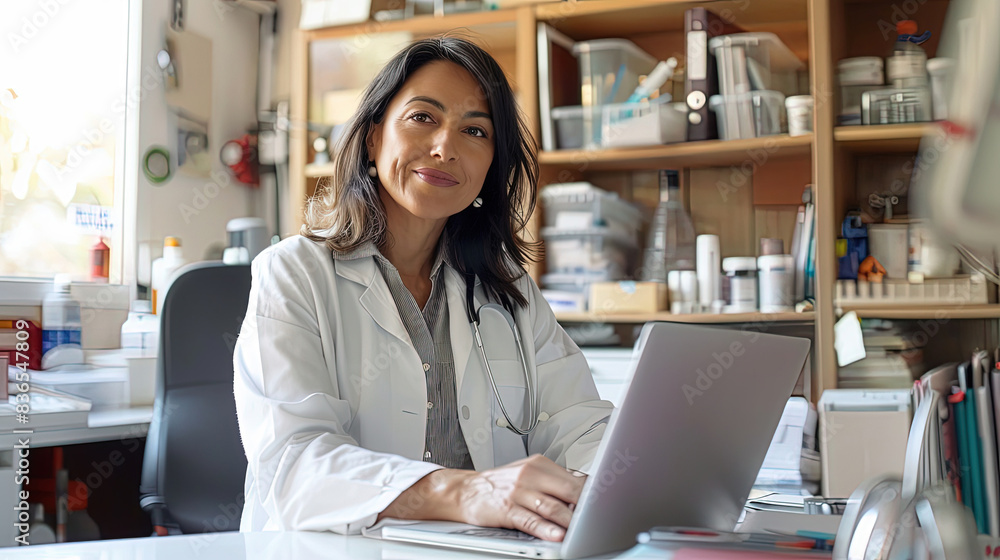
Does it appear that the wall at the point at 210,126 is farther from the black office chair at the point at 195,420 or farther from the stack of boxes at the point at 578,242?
the stack of boxes at the point at 578,242

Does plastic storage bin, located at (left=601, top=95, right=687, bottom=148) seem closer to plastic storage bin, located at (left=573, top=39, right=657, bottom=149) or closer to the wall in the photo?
plastic storage bin, located at (left=573, top=39, right=657, bottom=149)

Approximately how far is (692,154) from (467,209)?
0.93m

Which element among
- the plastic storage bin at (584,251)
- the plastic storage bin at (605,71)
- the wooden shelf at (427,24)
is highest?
the wooden shelf at (427,24)

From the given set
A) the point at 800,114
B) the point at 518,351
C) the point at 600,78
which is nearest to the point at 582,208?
the point at 600,78

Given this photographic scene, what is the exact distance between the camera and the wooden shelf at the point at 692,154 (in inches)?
84.1

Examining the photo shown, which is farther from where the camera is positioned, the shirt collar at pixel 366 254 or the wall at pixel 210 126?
the wall at pixel 210 126

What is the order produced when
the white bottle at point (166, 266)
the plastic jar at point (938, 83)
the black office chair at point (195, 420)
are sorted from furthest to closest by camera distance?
the white bottle at point (166, 266) < the plastic jar at point (938, 83) < the black office chair at point (195, 420)

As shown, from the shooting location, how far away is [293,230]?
8.80 ft

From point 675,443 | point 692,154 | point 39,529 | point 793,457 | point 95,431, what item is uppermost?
point 692,154

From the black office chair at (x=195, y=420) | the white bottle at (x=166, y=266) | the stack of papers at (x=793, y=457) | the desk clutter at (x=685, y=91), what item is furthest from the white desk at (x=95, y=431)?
the stack of papers at (x=793, y=457)

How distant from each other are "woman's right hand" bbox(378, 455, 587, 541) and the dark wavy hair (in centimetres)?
50

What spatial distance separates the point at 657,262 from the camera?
2.32 m

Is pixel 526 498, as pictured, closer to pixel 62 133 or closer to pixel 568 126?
pixel 568 126

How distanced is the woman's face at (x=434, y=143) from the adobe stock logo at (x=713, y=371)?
65 centimetres
